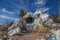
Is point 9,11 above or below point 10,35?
above

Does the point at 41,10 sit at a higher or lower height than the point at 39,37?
higher

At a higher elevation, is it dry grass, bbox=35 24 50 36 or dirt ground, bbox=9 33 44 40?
dry grass, bbox=35 24 50 36

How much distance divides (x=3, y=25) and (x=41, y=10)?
553 millimetres

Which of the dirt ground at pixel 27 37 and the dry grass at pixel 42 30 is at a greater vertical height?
the dry grass at pixel 42 30

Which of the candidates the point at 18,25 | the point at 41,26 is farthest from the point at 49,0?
the point at 18,25

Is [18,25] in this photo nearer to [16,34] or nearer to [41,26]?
[16,34]

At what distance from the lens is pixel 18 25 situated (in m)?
2.49

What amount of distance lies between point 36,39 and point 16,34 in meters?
0.28

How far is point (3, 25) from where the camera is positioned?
2453mm

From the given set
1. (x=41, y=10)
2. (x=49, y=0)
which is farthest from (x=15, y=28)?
(x=49, y=0)

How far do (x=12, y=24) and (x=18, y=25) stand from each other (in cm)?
8

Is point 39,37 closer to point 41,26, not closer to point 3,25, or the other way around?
point 41,26

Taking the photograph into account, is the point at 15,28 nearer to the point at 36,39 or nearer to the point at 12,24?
the point at 12,24

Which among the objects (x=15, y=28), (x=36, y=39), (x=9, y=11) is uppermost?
(x=9, y=11)
